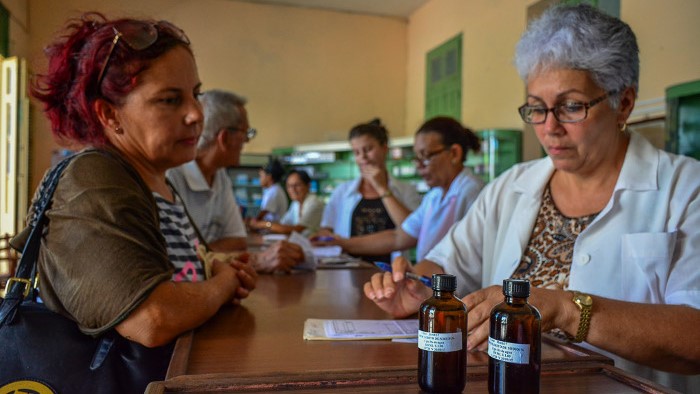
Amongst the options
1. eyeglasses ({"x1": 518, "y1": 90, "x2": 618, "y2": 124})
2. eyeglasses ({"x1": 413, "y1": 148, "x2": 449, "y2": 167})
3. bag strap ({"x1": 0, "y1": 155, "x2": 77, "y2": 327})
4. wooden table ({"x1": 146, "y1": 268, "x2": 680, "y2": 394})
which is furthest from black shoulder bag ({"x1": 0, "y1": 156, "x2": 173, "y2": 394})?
eyeglasses ({"x1": 413, "y1": 148, "x2": 449, "y2": 167})

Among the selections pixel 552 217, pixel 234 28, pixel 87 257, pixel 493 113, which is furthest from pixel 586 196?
pixel 234 28

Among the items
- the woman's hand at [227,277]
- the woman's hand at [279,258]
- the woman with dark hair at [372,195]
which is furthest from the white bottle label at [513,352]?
the woman with dark hair at [372,195]

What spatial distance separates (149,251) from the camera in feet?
3.68

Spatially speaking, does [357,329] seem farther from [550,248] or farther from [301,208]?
[301,208]

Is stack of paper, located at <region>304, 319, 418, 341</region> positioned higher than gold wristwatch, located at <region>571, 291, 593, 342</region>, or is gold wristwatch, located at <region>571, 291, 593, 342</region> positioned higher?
gold wristwatch, located at <region>571, 291, 593, 342</region>

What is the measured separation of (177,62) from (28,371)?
82cm

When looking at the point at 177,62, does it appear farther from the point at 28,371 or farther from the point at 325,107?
the point at 325,107

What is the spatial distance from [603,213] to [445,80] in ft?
26.7

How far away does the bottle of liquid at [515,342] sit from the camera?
0.72m

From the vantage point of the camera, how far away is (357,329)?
125cm

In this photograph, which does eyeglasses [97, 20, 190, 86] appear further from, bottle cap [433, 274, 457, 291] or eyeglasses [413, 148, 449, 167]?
eyeglasses [413, 148, 449, 167]

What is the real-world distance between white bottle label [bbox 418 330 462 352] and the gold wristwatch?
42 cm

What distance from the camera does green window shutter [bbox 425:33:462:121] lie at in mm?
8766

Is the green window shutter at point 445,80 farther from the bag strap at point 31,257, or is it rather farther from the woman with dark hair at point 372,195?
the bag strap at point 31,257
